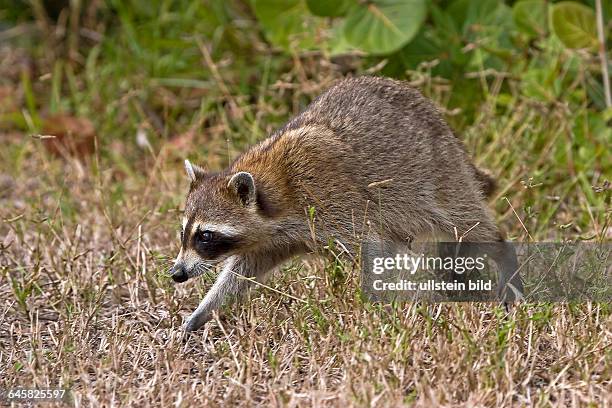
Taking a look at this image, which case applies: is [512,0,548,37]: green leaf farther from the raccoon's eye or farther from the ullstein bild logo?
the raccoon's eye

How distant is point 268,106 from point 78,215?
168 centimetres

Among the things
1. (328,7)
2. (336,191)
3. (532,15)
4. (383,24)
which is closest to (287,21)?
(328,7)

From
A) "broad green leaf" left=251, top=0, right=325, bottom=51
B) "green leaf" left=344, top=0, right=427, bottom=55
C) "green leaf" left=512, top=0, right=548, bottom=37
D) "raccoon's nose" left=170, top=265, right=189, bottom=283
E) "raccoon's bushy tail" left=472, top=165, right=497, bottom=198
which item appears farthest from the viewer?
"broad green leaf" left=251, top=0, right=325, bottom=51

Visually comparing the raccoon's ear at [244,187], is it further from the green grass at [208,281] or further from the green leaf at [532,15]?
the green leaf at [532,15]

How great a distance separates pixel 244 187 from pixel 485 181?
1621 millimetres

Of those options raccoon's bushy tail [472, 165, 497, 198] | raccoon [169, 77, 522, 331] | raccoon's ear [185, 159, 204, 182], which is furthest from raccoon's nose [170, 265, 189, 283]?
raccoon's bushy tail [472, 165, 497, 198]

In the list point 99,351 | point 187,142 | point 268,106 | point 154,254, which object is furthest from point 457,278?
point 187,142

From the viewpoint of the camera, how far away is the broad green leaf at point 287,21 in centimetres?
771

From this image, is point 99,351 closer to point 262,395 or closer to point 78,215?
point 262,395

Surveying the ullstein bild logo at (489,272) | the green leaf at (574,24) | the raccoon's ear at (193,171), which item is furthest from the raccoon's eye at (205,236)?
the green leaf at (574,24)

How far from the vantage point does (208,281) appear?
5.63 metres

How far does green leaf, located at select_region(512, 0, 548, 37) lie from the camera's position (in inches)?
291

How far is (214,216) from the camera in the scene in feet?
17.3

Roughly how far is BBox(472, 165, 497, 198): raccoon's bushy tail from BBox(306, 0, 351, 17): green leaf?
187 centimetres
